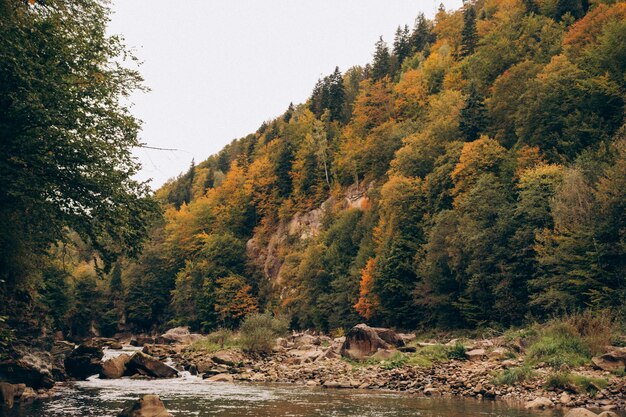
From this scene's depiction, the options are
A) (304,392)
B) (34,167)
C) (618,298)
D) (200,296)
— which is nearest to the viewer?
(34,167)

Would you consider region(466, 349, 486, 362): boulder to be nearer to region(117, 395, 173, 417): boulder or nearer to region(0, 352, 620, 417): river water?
region(0, 352, 620, 417): river water

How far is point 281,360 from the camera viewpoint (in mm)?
35375

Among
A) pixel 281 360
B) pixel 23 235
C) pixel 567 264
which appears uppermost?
pixel 23 235

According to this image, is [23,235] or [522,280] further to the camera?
[522,280]

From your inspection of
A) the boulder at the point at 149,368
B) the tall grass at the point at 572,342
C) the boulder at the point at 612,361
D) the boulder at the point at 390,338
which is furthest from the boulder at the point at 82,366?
the boulder at the point at 612,361

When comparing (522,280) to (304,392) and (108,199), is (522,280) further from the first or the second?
(108,199)

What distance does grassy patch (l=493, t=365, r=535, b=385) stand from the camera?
2058cm

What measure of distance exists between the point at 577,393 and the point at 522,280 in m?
23.6

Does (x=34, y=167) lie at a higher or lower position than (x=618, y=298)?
higher

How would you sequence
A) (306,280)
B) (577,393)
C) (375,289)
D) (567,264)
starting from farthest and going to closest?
1. (306,280)
2. (375,289)
3. (567,264)
4. (577,393)

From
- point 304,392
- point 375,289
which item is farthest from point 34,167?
point 375,289

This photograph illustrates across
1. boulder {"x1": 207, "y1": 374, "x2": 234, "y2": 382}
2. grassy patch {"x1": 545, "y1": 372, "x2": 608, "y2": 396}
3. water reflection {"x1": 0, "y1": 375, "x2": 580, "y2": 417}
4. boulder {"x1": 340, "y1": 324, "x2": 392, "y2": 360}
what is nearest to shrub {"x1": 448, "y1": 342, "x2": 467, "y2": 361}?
boulder {"x1": 340, "y1": 324, "x2": 392, "y2": 360}

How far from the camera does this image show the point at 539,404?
676 inches

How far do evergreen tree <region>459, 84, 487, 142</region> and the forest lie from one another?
0.19 meters
